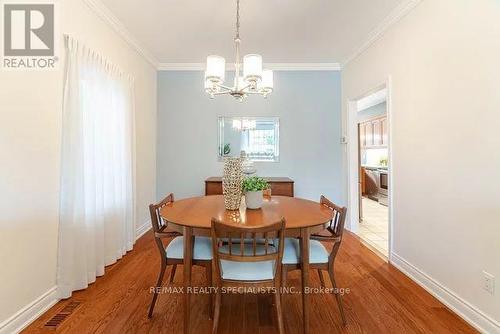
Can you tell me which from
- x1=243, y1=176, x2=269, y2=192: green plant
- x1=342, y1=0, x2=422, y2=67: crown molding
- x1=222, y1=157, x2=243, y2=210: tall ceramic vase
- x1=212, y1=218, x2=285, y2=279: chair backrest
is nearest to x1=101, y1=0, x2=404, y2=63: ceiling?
x1=342, y1=0, x2=422, y2=67: crown molding

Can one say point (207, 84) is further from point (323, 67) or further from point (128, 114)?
point (323, 67)

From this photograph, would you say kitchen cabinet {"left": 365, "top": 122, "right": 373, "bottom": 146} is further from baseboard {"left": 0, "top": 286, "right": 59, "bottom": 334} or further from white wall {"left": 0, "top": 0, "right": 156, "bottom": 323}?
baseboard {"left": 0, "top": 286, "right": 59, "bottom": 334}

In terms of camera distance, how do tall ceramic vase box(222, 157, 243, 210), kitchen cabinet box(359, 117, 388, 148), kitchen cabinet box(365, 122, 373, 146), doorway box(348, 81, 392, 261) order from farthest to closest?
kitchen cabinet box(365, 122, 373, 146) → kitchen cabinet box(359, 117, 388, 148) → doorway box(348, 81, 392, 261) → tall ceramic vase box(222, 157, 243, 210)

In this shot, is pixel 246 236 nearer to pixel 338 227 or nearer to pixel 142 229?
pixel 338 227

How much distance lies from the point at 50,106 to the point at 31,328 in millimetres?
1614

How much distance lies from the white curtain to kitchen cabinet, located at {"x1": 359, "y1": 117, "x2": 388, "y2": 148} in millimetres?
5652

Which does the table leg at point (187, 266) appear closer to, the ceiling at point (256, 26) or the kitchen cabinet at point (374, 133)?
the ceiling at point (256, 26)

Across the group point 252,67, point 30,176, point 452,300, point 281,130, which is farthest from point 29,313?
point 281,130

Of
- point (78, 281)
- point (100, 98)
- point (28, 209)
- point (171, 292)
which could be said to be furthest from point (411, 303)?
point (100, 98)

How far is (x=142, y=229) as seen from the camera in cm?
384

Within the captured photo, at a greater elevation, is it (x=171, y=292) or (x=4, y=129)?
(x=4, y=129)

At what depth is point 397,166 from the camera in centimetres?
281

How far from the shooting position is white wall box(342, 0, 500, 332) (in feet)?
5.76

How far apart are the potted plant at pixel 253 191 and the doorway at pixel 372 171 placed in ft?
5.86
